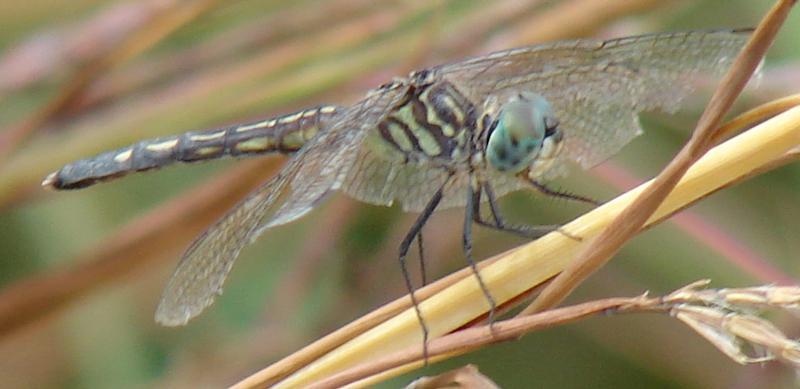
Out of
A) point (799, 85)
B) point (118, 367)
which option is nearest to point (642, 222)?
point (799, 85)

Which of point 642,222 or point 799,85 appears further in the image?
point 799,85

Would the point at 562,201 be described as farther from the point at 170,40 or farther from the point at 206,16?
the point at 170,40

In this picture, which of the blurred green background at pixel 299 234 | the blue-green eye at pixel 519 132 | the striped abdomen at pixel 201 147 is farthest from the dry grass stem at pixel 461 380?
the blurred green background at pixel 299 234

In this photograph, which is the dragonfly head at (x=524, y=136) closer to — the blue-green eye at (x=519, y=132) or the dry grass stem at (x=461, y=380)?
the blue-green eye at (x=519, y=132)

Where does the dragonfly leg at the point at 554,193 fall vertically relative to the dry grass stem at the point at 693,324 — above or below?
below

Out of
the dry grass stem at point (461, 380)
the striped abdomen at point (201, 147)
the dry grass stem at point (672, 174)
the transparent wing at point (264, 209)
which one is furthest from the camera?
the striped abdomen at point (201, 147)
